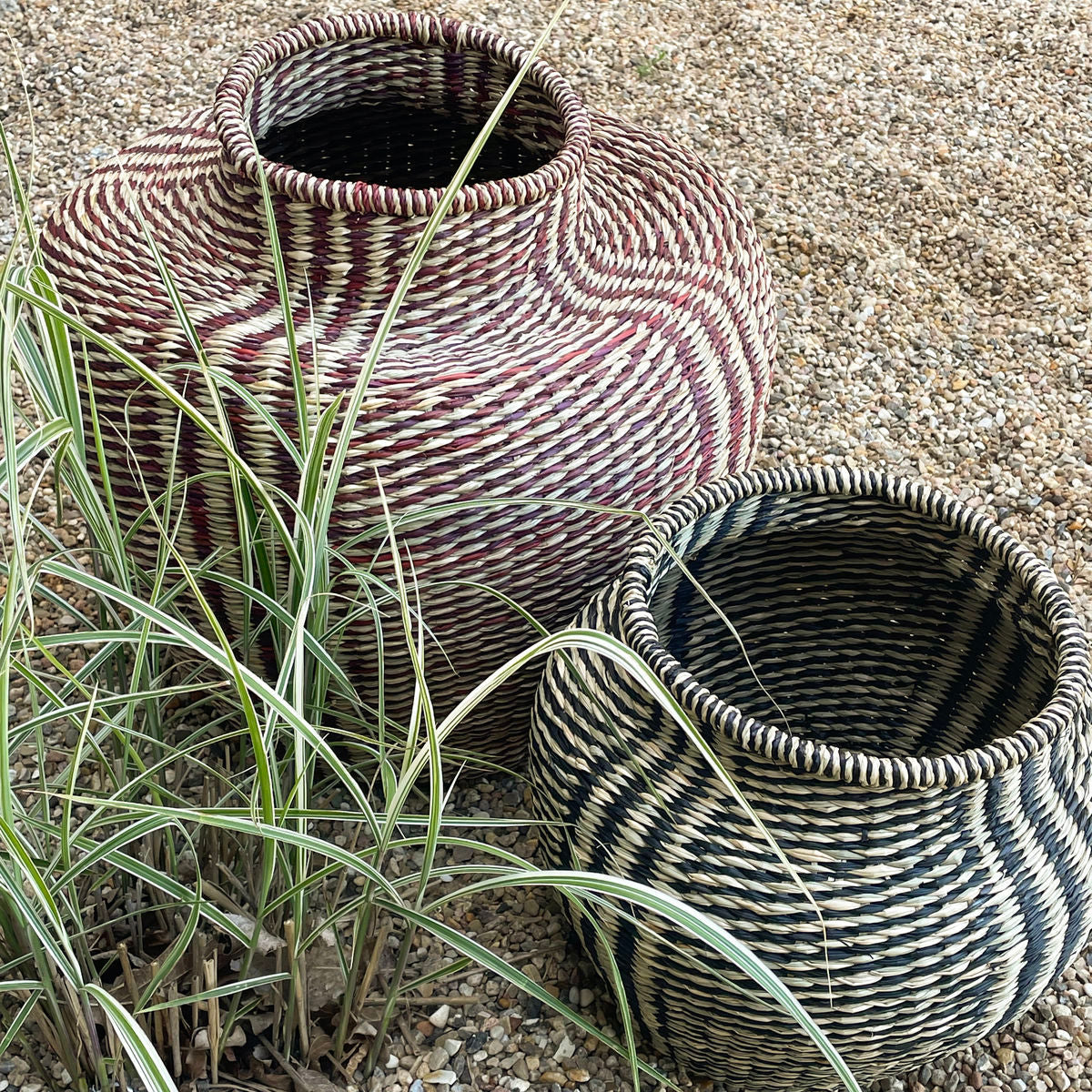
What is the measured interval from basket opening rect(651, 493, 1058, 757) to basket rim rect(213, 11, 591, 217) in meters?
0.38

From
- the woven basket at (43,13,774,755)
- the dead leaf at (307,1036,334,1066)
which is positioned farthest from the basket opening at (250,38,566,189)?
the dead leaf at (307,1036,334,1066)

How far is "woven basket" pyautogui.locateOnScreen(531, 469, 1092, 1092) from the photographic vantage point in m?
1.04

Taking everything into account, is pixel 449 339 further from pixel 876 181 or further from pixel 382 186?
pixel 876 181

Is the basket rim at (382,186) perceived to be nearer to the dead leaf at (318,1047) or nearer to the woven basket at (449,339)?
the woven basket at (449,339)

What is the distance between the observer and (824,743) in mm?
1176

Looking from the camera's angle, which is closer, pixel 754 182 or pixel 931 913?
pixel 931 913

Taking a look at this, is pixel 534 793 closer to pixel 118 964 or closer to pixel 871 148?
pixel 118 964

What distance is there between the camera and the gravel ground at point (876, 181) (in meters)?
1.98

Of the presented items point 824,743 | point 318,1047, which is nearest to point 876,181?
point 824,743

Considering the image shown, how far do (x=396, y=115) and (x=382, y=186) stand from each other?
0.23 metres

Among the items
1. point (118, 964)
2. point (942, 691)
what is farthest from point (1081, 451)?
point (118, 964)

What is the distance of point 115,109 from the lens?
2588 mm

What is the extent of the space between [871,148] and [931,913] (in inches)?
76.9

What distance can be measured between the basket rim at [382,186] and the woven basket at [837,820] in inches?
14.1
